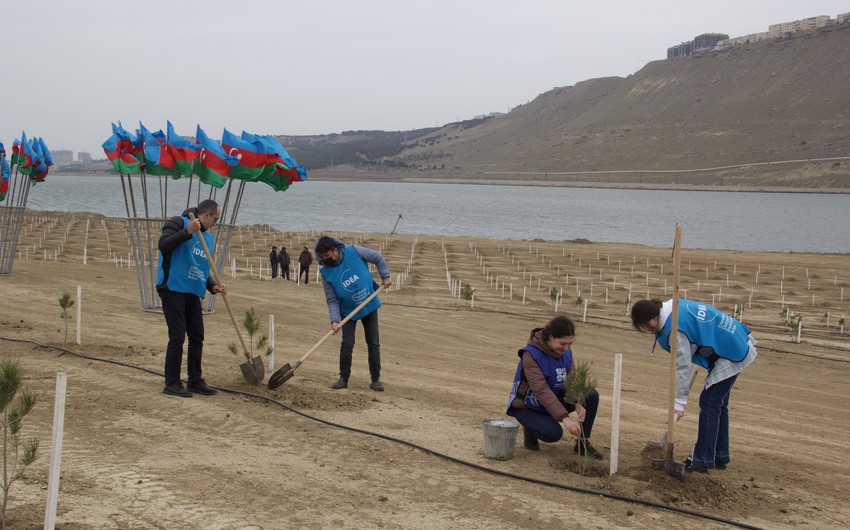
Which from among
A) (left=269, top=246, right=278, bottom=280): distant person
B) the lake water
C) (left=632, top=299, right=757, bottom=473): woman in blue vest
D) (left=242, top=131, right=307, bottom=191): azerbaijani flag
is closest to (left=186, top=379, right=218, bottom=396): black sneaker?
(left=632, top=299, right=757, bottom=473): woman in blue vest

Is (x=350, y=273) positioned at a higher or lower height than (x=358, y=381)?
higher

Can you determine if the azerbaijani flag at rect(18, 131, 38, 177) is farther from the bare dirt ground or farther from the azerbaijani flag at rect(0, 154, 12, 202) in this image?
the bare dirt ground

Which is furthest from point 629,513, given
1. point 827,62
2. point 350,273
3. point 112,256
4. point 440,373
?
point 827,62

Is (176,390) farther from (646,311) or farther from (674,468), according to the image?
(674,468)

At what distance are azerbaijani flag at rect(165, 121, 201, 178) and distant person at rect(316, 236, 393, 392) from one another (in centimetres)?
556

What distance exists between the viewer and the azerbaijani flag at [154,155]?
13828 millimetres

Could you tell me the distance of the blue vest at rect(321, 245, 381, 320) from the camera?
29.5 ft

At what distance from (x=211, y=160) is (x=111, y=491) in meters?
8.65

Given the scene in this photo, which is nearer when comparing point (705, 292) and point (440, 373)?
point (440, 373)

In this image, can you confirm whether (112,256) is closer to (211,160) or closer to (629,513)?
(211,160)

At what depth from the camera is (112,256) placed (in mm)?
34156

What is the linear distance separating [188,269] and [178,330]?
0.59 m

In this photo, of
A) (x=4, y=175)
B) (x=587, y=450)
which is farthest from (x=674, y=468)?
(x=4, y=175)

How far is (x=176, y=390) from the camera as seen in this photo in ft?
26.7
